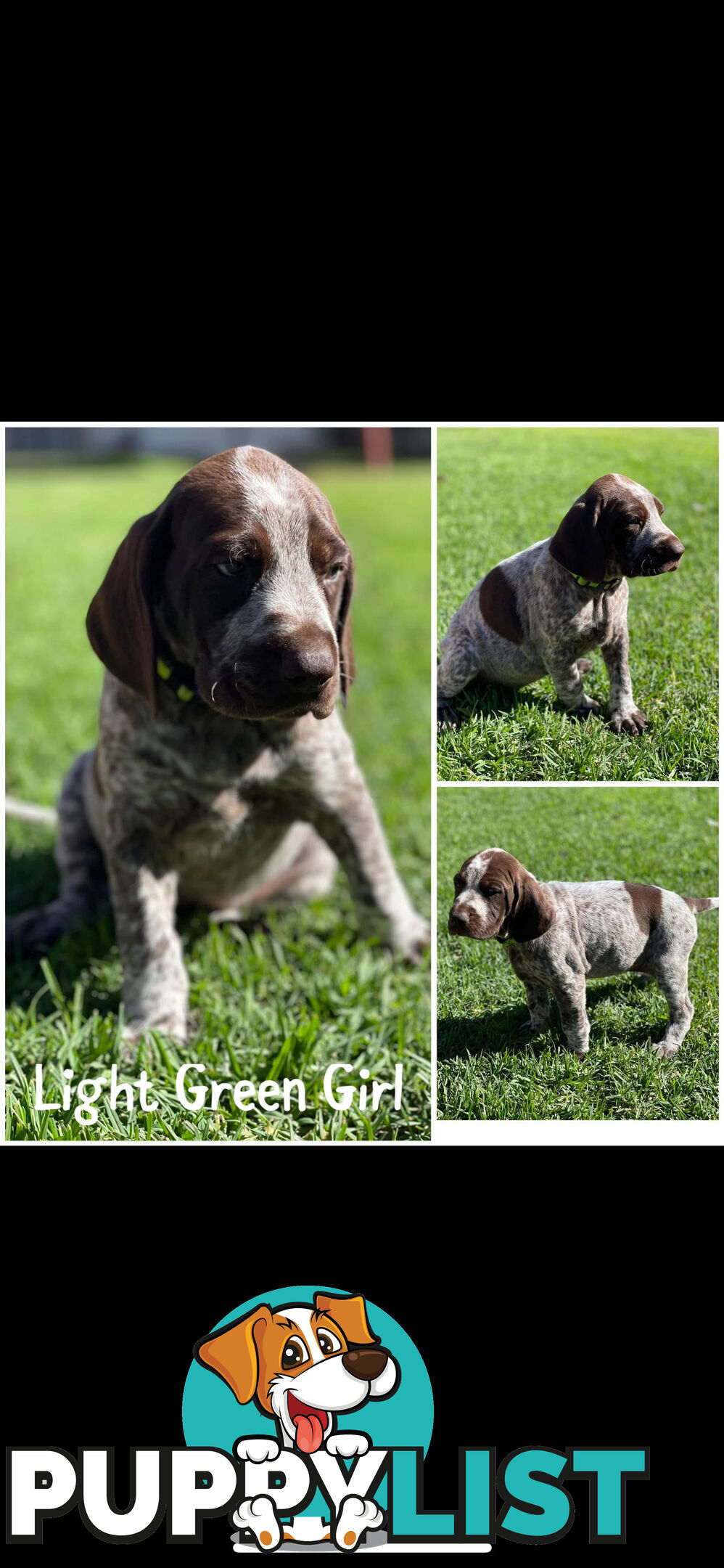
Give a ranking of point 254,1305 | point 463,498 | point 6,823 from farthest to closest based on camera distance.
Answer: point 6,823
point 463,498
point 254,1305

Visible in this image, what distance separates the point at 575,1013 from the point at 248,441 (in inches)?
77.2

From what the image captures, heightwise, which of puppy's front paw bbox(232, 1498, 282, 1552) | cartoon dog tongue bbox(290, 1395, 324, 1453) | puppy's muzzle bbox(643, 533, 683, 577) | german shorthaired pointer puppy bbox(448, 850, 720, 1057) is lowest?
puppy's front paw bbox(232, 1498, 282, 1552)

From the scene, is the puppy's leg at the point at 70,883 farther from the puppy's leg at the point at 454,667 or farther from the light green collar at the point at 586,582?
the light green collar at the point at 586,582

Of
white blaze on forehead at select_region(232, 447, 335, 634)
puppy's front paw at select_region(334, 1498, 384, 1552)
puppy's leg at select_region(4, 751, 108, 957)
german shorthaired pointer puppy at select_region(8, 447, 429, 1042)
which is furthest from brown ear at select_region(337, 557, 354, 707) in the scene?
puppy's front paw at select_region(334, 1498, 384, 1552)

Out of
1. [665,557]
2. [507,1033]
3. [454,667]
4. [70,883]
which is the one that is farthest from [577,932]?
[70,883]

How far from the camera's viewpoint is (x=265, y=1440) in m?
2.87

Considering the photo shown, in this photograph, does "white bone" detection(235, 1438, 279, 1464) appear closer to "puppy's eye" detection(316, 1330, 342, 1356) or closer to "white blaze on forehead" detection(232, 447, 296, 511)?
"puppy's eye" detection(316, 1330, 342, 1356)

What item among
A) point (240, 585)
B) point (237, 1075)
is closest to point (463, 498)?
point (240, 585)

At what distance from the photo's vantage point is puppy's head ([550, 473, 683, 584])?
9.71ft

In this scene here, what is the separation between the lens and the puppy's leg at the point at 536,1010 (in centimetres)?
317

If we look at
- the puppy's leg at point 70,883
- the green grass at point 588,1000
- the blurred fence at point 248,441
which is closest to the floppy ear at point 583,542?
the blurred fence at point 248,441

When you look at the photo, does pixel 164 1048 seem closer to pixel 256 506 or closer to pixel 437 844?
pixel 437 844

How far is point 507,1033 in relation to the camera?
3195mm

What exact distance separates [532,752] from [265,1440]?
6.06 feet
